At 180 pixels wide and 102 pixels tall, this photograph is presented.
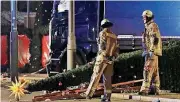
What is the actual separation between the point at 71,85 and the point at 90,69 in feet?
2.51

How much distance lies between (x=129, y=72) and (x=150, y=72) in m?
1.94

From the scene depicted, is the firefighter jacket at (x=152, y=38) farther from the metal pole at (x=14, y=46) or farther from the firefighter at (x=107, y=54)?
the metal pole at (x=14, y=46)

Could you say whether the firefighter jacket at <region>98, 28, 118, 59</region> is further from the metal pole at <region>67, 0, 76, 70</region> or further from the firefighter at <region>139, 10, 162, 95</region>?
the metal pole at <region>67, 0, 76, 70</region>

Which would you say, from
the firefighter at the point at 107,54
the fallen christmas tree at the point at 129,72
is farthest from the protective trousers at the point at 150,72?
the firefighter at the point at 107,54

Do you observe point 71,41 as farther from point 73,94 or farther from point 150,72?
point 150,72

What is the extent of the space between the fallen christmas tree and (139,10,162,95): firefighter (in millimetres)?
991

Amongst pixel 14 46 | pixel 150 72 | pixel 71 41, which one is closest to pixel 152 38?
pixel 150 72

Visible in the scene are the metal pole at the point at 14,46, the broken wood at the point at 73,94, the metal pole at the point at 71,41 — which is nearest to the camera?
the broken wood at the point at 73,94

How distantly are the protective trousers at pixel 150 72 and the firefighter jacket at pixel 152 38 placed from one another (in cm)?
20

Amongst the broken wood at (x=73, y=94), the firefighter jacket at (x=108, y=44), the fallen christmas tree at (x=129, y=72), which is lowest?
the broken wood at (x=73, y=94)

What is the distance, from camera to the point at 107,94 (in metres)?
9.51

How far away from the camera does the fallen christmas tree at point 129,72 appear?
11.5 metres

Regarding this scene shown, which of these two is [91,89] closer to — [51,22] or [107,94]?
[107,94]

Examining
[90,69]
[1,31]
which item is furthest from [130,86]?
[1,31]
